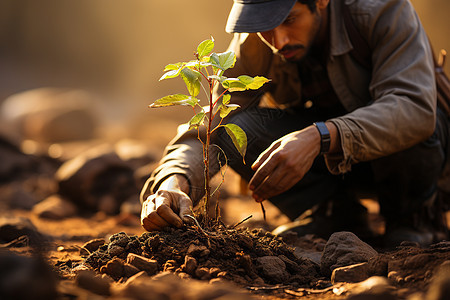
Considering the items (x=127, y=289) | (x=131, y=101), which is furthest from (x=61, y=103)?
(x=127, y=289)

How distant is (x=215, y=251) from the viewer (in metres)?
1.86

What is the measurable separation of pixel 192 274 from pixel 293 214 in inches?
58.8

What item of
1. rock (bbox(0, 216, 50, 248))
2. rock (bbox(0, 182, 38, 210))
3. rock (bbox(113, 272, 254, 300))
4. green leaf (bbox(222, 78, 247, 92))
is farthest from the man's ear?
rock (bbox(0, 182, 38, 210))

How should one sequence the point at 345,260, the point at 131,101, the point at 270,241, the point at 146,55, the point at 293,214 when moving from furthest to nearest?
the point at 146,55 → the point at 131,101 → the point at 293,214 → the point at 270,241 → the point at 345,260

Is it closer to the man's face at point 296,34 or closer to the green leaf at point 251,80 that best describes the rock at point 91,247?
the green leaf at point 251,80

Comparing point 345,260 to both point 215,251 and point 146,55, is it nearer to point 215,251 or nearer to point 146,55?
point 215,251

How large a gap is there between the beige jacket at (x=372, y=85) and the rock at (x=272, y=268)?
59cm

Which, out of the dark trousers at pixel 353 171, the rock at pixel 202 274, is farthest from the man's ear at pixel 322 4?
the rock at pixel 202 274

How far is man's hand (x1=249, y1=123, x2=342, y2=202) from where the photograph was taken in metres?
2.05

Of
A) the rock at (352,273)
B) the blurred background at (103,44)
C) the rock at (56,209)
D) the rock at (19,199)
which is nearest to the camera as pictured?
the rock at (352,273)

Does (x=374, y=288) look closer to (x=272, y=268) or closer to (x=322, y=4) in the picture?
(x=272, y=268)

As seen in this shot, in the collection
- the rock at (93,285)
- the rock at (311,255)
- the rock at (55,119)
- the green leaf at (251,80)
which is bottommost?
the rock at (311,255)

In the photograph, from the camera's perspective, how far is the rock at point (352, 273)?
5.60 feet

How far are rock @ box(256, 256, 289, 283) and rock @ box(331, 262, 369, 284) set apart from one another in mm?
199
